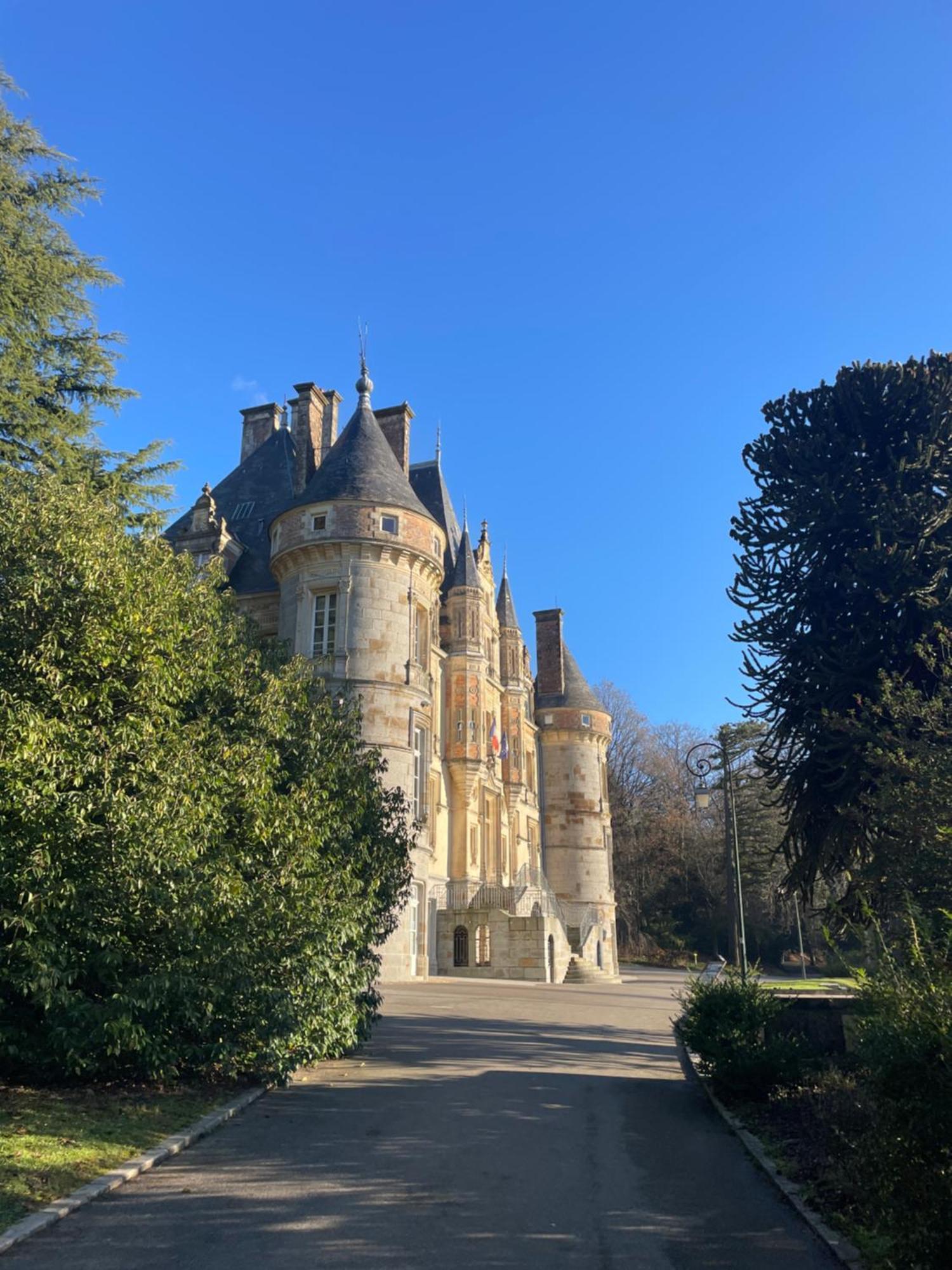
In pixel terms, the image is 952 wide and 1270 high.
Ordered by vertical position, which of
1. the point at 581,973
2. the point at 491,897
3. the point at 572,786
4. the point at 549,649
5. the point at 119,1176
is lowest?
the point at 581,973

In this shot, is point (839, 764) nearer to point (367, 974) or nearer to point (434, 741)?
point (367, 974)

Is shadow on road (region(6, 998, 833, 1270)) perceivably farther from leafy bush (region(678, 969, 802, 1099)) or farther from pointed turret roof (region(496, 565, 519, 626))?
pointed turret roof (region(496, 565, 519, 626))

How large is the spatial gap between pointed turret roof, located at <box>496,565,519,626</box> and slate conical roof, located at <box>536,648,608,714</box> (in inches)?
227

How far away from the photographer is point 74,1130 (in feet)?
26.3

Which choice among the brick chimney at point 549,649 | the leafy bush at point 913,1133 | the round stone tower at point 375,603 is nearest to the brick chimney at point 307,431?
the round stone tower at point 375,603

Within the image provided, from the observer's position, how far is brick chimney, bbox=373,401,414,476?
110ft

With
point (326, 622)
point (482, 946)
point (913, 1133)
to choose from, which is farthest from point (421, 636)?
point (913, 1133)

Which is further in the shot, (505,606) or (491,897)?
(505,606)

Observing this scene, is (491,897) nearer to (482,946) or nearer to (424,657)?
(482,946)

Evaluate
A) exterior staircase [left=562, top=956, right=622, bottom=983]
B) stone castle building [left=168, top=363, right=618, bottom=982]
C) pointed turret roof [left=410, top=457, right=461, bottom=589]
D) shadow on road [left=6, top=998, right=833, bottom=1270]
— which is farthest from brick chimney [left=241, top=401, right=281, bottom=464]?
shadow on road [left=6, top=998, right=833, bottom=1270]

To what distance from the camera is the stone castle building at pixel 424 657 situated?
2703cm

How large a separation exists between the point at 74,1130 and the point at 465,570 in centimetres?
2900

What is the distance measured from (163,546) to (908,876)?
10064 mm

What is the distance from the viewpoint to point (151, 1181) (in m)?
7.09
